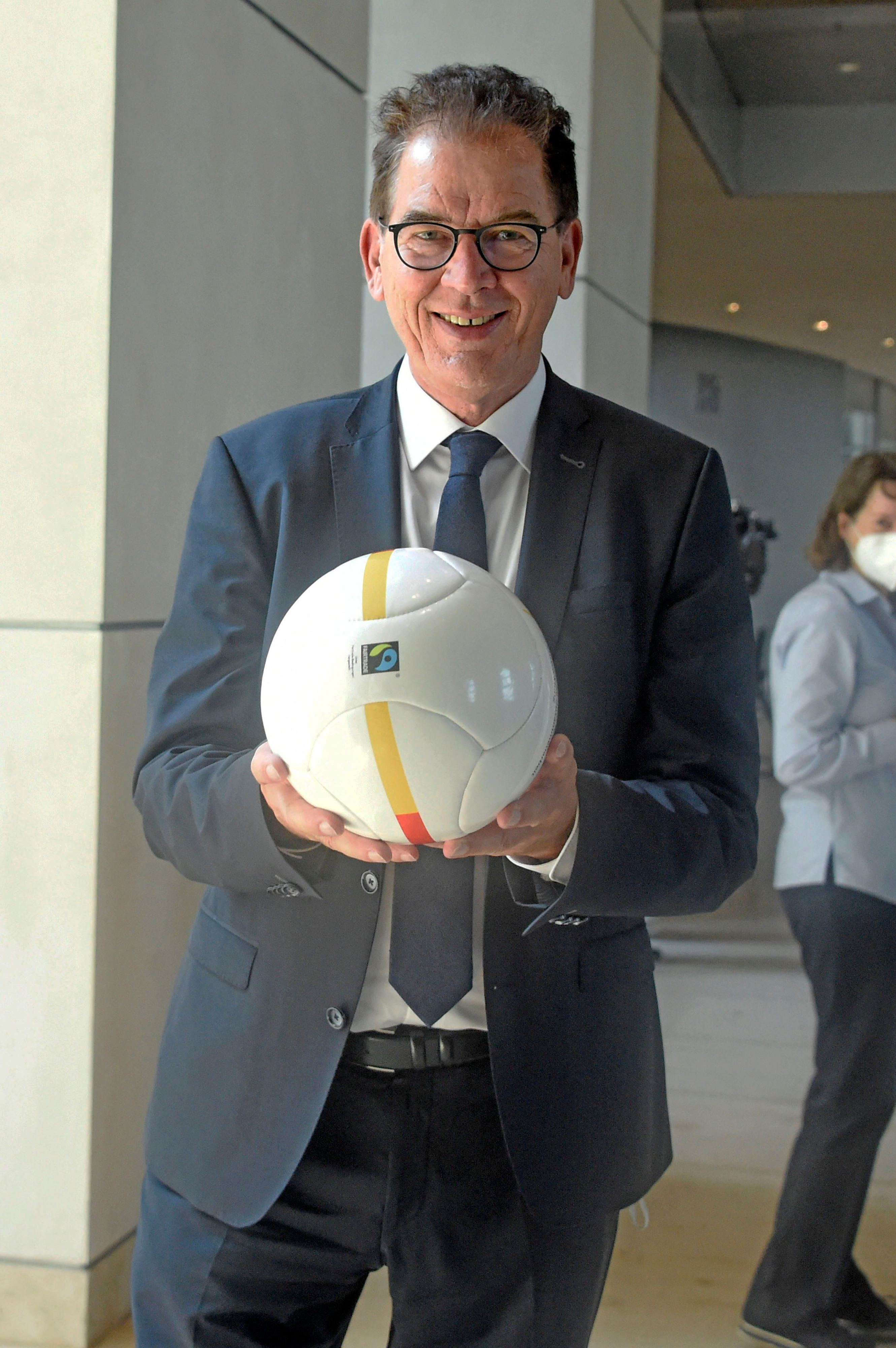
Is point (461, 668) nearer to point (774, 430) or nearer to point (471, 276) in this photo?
point (471, 276)

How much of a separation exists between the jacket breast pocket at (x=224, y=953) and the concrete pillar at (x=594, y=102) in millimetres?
2643

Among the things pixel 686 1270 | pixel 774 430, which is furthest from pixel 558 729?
pixel 686 1270

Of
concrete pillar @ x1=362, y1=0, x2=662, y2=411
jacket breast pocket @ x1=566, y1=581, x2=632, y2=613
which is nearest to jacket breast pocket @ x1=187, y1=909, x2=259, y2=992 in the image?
jacket breast pocket @ x1=566, y1=581, x2=632, y2=613

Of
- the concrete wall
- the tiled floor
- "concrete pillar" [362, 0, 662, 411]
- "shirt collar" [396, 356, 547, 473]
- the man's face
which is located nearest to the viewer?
the man's face

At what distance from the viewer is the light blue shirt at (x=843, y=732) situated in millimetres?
2646

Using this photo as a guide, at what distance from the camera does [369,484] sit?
138cm

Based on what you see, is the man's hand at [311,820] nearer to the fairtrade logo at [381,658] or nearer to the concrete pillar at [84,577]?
the fairtrade logo at [381,658]

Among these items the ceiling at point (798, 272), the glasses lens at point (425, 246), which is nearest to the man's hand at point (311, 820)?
the glasses lens at point (425, 246)

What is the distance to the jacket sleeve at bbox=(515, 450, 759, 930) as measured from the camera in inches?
50.8

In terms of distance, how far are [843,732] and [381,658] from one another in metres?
1.82

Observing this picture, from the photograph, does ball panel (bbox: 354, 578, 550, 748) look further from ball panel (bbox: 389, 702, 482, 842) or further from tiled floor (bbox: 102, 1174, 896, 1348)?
tiled floor (bbox: 102, 1174, 896, 1348)

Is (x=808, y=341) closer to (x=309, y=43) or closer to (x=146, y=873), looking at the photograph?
(x=309, y=43)

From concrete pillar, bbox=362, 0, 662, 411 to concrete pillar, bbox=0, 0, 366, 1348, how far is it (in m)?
1.67

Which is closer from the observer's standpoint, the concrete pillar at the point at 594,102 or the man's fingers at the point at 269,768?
the man's fingers at the point at 269,768
